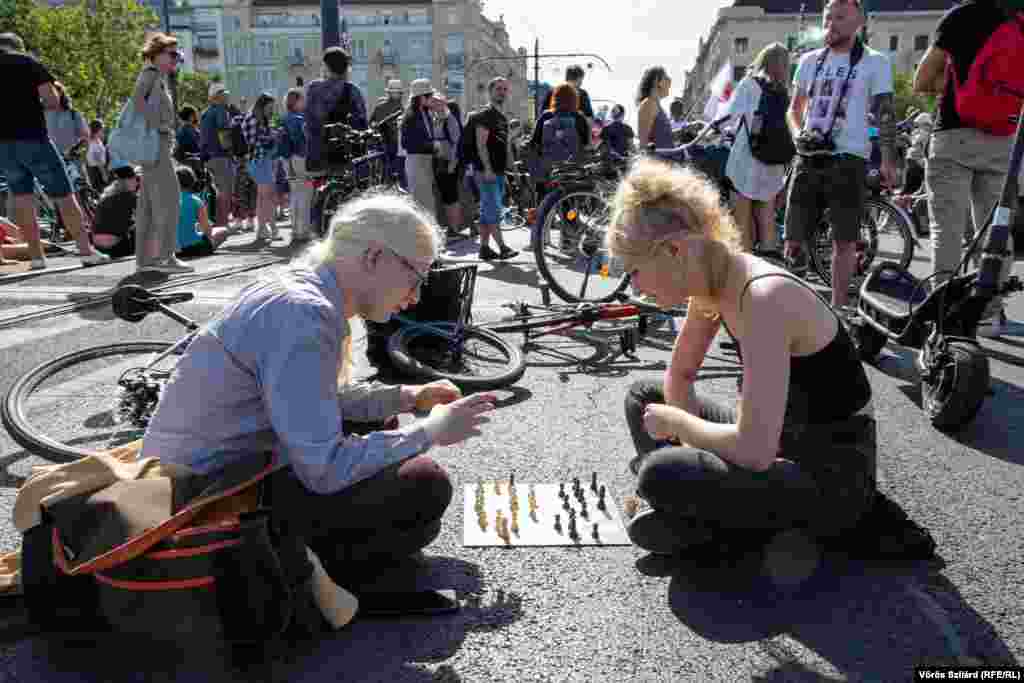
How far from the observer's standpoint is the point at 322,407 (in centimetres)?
198

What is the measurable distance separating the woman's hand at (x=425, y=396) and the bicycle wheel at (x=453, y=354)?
154cm

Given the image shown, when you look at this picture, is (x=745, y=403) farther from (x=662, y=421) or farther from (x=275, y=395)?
(x=275, y=395)

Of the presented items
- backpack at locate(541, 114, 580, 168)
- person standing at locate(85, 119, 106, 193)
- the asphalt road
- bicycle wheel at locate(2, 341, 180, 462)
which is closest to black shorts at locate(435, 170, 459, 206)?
backpack at locate(541, 114, 580, 168)

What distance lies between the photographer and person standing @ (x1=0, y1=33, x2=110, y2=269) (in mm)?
7504

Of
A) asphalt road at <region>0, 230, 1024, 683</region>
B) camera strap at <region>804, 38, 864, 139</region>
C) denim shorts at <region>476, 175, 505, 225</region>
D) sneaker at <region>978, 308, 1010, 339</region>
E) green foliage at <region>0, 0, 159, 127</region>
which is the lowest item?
asphalt road at <region>0, 230, 1024, 683</region>

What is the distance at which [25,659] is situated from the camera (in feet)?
6.68

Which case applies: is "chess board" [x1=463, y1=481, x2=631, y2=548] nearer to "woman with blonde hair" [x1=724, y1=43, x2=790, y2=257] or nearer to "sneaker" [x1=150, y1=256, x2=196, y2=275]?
"woman with blonde hair" [x1=724, y1=43, x2=790, y2=257]

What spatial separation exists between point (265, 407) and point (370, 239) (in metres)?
0.51

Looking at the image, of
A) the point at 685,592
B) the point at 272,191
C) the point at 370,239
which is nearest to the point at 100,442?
the point at 370,239

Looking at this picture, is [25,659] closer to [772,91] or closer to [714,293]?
[714,293]

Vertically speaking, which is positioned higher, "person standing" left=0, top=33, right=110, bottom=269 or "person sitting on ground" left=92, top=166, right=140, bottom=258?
"person standing" left=0, top=33, right=110, bottom=269

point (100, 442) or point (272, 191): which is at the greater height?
point (272, 191)

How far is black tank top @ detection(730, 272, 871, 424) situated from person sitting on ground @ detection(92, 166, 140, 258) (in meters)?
8.53

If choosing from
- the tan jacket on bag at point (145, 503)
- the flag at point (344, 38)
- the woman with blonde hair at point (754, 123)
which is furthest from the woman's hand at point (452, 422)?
the flag at point (344, 38)
